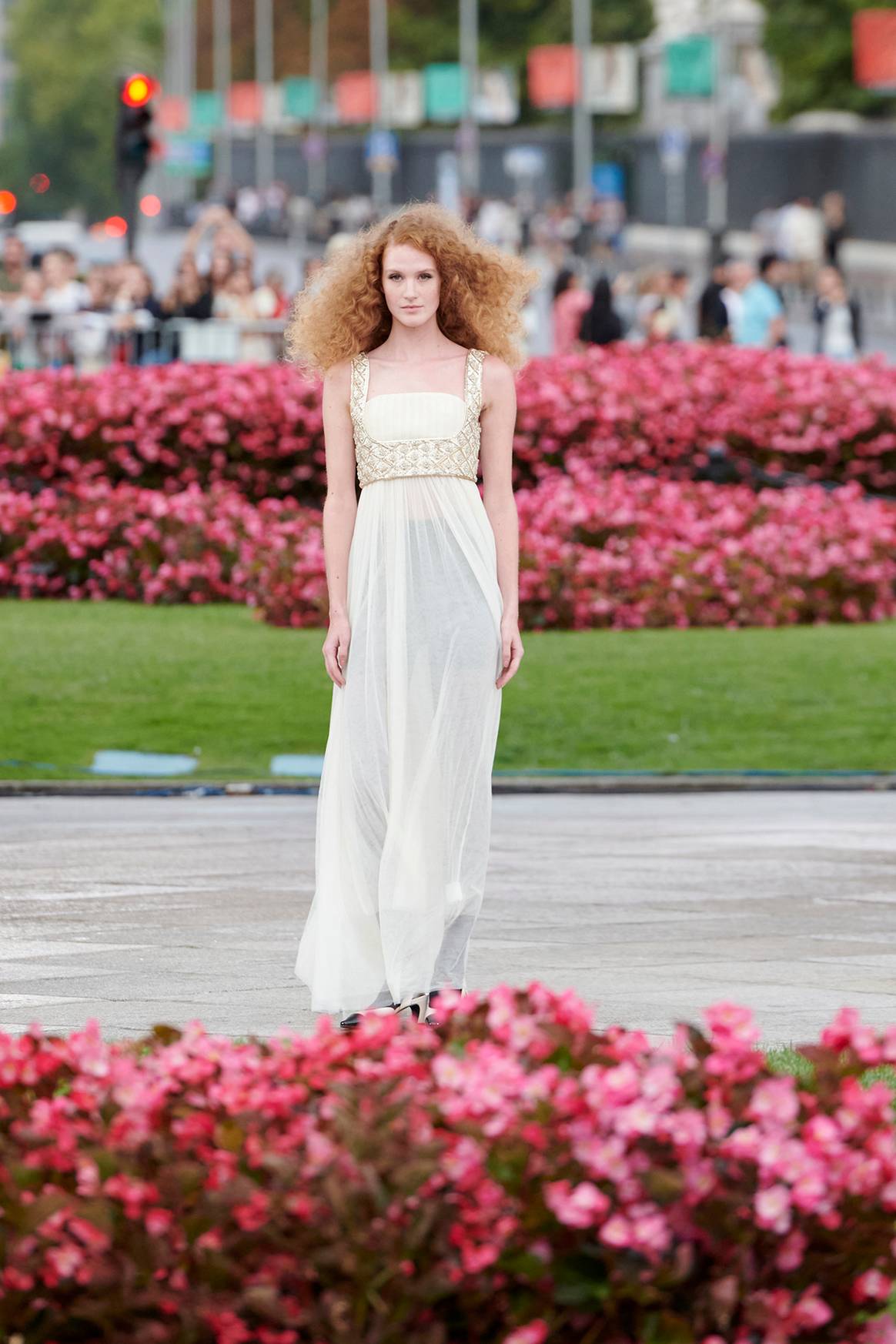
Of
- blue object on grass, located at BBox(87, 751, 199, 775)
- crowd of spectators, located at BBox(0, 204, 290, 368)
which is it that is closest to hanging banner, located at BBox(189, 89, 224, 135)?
crowd of spectators, located at BBox(0, 204, 290, 368)

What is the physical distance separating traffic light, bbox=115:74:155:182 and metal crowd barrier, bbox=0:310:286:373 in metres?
1.57

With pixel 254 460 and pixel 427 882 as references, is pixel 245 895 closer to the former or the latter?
pixel 427 882

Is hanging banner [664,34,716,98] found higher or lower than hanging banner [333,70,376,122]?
higher

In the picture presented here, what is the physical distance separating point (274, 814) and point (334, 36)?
12042cm

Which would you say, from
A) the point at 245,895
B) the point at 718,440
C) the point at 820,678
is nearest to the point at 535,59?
the point at 718,440

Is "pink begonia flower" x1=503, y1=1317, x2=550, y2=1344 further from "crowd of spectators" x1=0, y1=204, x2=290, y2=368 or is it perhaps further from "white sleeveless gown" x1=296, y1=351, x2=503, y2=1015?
"crowd of spectators" x1=0, y1=204, x2=290, y2=368

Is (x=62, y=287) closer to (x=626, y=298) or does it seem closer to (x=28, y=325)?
(x=28, y=325)

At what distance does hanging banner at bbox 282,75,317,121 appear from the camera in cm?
11600

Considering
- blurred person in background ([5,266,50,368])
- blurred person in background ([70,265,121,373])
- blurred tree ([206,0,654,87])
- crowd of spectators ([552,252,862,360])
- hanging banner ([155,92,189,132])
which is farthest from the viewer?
hanging banner ([155,92,189,132])

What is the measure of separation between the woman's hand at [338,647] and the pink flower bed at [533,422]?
12.9 metres

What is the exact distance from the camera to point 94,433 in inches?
782

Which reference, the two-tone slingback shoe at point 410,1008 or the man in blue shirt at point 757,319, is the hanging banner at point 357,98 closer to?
the man in blue shirt at point 757,319

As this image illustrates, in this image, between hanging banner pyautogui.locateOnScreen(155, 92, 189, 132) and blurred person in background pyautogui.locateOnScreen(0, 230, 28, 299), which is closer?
blurred person in background pyautogui.locateOnScreen(0, 230, 28, 299)

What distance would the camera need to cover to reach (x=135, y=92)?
91.3ft
